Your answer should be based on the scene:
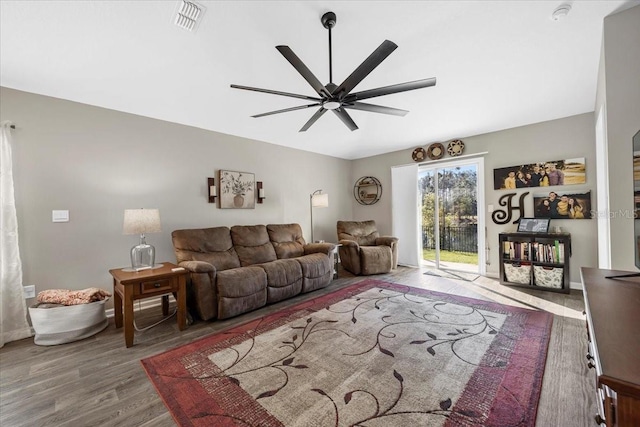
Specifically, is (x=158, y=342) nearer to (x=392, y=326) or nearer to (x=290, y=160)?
(x=392, y=326)

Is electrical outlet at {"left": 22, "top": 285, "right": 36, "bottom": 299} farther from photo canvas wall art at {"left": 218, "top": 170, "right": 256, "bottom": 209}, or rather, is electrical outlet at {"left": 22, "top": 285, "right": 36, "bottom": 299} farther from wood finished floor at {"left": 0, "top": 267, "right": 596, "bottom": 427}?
photo canvas wall art at {"left": 218, "top": 170, "right": 256, "bottom": 209}

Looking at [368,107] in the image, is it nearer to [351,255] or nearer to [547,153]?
[351,255]

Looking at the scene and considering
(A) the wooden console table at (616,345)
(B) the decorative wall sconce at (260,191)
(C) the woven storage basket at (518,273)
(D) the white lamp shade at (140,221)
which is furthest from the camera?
(B) the decorative wall sconce at (260,191)

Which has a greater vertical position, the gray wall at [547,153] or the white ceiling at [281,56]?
the white ceiling at [281,56]

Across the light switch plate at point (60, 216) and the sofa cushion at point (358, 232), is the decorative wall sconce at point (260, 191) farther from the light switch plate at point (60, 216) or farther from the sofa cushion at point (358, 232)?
the light switch plate at point (60, 216)

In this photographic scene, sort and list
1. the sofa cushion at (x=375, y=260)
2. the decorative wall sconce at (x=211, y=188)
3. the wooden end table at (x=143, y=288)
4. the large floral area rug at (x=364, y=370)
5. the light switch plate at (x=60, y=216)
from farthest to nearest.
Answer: the sofa cushion at (x=375, y=260) < the decorative wall sconce at (x=211, y=188) < the light switch plate at (x=60, y=216) < the wooden end table at (x=143, y=288) < the large floral area rug at (x=364, y=370)

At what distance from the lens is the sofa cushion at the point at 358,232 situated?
5.31 metres

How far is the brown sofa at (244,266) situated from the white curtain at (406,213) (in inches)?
84.9

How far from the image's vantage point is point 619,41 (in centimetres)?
210

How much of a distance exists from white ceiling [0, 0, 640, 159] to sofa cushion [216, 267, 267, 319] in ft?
7.49

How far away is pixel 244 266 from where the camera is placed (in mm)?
3691

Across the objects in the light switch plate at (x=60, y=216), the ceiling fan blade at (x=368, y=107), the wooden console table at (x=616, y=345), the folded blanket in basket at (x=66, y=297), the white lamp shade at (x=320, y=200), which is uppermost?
the ceiling fan blade at (x=368, y=107)

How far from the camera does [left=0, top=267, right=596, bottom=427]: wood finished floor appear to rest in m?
1.53

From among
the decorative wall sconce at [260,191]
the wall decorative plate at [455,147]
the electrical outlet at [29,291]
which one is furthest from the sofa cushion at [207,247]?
the wall decorative plate at [455,147]
